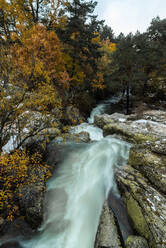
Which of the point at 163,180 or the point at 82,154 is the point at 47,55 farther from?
the point at 163,180

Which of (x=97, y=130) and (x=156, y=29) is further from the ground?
(x=156, y=29)

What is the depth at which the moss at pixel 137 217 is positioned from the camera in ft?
11.6

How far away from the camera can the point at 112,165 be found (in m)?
7.21

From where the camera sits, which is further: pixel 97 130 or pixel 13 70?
pixel 97 130

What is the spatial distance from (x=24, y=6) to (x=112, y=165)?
1854 centimetres

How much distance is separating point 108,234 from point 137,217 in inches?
42.7

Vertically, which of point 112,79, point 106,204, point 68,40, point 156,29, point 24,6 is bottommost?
point 106,204

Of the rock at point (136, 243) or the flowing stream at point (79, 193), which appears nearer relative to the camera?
the rock at point (136, 243)

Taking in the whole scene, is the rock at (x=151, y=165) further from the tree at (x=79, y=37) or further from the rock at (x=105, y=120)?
the tree at (x=79, y=37)

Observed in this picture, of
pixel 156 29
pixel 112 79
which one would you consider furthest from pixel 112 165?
pixel 156 29

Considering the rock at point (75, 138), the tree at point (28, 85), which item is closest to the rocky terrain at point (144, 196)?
the tree at point (28, 85)

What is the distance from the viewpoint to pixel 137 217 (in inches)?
152

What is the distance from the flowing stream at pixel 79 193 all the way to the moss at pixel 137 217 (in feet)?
5.14

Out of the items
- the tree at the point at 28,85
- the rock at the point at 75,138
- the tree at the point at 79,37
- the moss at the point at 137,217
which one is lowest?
the moss at the point at 137,217
